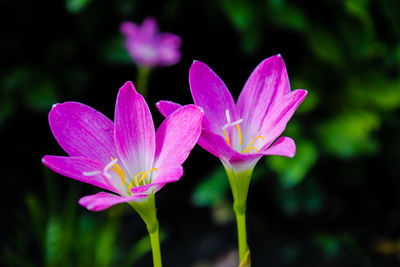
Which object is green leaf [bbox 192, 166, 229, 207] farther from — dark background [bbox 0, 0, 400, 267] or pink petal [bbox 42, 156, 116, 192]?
pink petal [bbox 42, 156, 116, 192]

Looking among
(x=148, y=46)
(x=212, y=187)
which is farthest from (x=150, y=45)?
(x=212, y=187)

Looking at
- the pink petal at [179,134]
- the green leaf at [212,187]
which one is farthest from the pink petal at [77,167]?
the green leaf at [212,187]

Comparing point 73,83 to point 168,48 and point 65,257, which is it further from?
point 65,257

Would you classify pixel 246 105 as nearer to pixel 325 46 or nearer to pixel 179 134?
pixel 179 134

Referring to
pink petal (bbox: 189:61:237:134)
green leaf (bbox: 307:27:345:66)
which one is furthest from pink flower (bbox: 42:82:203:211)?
green leaf (bbox: 307:27:345:66)

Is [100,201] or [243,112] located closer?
[100,201]

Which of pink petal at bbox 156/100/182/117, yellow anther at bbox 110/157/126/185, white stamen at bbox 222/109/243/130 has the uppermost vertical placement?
pink petal at bbox 156/100/182/117

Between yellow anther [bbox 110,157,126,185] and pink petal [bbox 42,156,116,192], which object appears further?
yellow anther [bbox 110,157,126,185]
